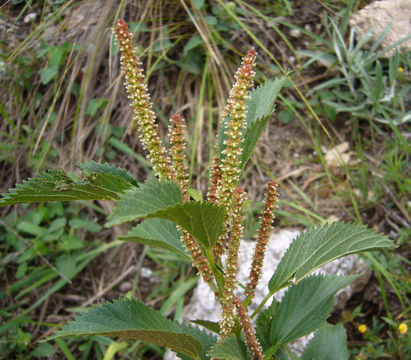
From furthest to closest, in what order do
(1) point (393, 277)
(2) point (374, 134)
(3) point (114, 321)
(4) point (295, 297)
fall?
1. (2) point (374, 134)
2. (1) point (393, 277)
3. (4) point (295, 297)
4. (3) point (114, 321)

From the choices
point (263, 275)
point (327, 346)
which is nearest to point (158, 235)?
point (327, 346)

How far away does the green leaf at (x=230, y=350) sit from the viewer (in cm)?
98

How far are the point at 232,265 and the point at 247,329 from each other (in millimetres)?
213

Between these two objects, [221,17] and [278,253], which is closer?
[278,253]

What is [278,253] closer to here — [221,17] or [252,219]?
[252,219]

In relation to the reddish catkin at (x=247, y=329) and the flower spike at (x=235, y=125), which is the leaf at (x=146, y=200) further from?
the reddish catkin at (x=247, y=329)

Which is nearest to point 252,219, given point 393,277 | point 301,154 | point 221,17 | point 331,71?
point 301,154

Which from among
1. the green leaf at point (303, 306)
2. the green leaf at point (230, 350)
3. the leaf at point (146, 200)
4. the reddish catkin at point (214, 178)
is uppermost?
the leaf at point (146, 200)

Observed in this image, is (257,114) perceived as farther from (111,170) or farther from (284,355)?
(284,355)

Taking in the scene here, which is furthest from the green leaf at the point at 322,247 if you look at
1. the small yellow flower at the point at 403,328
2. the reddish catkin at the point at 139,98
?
the small yellow flower at the point at 403,328

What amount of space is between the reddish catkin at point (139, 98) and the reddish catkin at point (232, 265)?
0.19m

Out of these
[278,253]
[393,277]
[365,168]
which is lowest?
[393,277]

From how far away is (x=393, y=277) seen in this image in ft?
7.86

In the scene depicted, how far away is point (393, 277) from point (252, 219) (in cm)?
95
